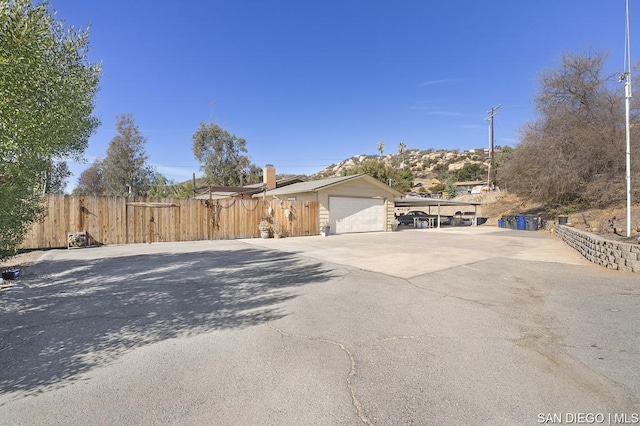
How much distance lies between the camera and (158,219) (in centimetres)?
1484

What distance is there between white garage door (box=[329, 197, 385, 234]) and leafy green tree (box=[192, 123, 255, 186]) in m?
21.2

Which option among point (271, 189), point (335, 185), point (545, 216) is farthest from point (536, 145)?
point (271, 189)

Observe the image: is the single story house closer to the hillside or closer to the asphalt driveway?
the asphalt driveway

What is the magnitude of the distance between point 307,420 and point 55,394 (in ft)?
6.68

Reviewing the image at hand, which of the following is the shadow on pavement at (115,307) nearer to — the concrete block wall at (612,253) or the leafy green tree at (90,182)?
the concrete block wall at (612,253)

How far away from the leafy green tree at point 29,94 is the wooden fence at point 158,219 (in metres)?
7.51

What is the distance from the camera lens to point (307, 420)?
2303 mm

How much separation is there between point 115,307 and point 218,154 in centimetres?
3719

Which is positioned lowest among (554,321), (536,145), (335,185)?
(554,321)

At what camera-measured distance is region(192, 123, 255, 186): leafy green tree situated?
39312 millimetres

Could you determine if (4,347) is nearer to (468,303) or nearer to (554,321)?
(468,303)

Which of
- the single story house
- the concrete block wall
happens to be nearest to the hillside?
the single story house

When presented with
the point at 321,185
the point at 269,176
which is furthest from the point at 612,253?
the point at 269,176

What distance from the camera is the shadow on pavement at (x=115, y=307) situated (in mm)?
3262
